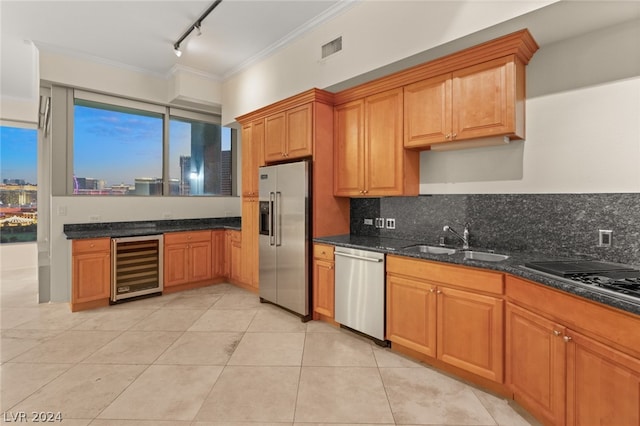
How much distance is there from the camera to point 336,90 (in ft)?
11.5

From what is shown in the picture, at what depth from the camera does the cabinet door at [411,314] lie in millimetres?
2518

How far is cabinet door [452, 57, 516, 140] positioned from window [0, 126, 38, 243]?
7.37 meters

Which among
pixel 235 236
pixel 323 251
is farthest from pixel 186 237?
pixel 323 251

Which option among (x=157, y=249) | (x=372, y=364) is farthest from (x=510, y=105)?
(x=157, y=249)

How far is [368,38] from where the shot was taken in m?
2.97

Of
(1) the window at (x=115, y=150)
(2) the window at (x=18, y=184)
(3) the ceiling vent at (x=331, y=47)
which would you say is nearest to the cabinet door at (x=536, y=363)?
(3) the ceiling vent at (x=331, y=47)

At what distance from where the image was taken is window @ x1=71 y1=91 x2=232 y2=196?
4.63 metres

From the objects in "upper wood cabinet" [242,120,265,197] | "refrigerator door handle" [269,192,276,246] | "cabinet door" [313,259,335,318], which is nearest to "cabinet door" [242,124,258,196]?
"upper wood cabinet" [242,120,265,197]

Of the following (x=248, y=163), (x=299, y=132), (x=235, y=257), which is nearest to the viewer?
(x=299, y=132)

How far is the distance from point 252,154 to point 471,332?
3.37 metres

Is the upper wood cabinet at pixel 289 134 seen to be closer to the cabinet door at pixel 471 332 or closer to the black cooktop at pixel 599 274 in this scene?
the cabinet door at pixel 471 332

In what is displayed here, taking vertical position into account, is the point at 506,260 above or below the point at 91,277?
above

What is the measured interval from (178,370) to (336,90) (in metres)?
3.09

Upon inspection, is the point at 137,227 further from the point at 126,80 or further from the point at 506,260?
the point at 506,260
